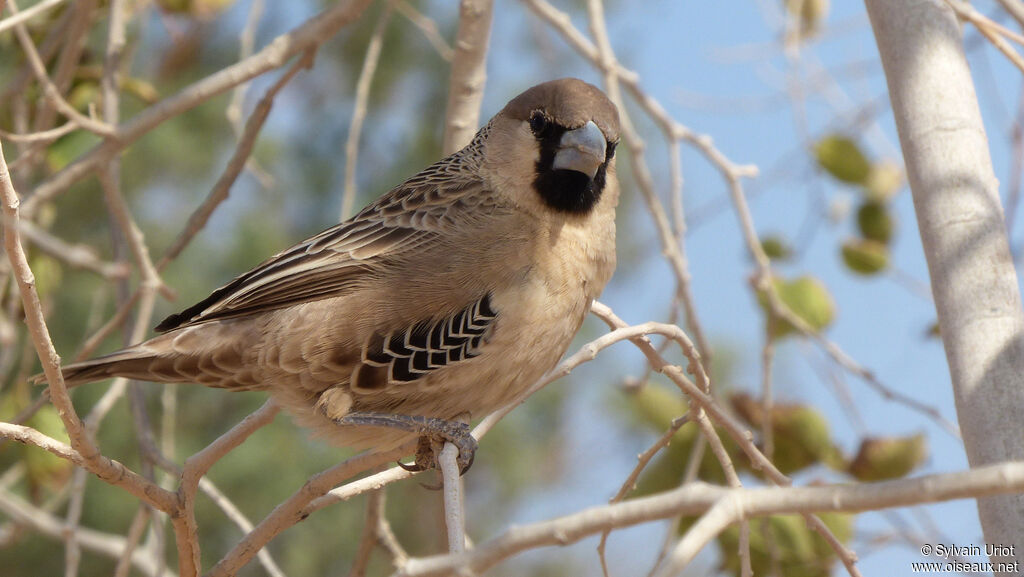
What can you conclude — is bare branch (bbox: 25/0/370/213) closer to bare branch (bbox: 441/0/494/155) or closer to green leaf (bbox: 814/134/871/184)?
bare branch (bbox: 441/0/494/155)

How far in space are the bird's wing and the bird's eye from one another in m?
0.25

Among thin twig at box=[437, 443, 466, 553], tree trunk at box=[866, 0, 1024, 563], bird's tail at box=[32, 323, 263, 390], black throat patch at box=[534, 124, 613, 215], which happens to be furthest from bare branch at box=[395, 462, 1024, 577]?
bird's tail at box=[32, 323, 263, 390]

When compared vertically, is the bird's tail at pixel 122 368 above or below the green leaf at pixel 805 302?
above

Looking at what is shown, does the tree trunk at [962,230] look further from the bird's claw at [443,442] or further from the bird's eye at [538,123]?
the bird's claw at [443,442]

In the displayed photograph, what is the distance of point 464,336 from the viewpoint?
2.90 meters

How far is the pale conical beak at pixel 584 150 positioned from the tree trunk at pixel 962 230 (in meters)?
0.80

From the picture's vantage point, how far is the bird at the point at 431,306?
2928 mm

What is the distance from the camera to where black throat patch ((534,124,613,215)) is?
10.2 feet

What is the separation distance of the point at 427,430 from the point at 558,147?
0.94 m

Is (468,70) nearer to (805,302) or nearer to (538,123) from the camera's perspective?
(538,123)

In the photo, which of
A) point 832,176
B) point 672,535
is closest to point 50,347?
point 672,535

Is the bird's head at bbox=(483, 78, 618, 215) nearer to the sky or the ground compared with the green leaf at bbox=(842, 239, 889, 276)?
nearer to the sky

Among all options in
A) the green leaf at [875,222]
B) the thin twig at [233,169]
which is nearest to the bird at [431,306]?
the thin twig at [233,169]

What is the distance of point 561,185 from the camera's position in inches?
123
